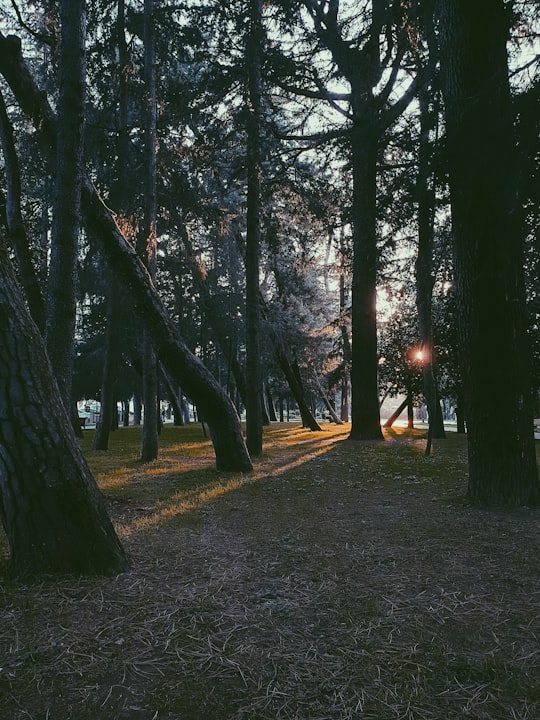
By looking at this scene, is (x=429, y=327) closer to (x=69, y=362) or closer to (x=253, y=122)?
(x=253, y=122)

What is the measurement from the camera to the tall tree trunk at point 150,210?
10375 millimetres

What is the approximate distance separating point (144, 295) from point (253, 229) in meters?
4.40

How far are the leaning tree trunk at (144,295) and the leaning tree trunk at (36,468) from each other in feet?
12.9

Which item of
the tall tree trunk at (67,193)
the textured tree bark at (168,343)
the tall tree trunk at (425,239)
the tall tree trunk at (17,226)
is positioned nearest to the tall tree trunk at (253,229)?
the textured tree bark at (168,343)

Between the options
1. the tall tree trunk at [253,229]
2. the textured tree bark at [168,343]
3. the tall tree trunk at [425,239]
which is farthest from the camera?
the tall tree trunk at [253,229]

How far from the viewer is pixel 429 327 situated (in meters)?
12.0

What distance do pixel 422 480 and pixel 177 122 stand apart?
358 inches

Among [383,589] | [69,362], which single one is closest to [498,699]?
[383,589]

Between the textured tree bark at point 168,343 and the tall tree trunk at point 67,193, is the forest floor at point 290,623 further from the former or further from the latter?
the textured tree bark at point 168,343

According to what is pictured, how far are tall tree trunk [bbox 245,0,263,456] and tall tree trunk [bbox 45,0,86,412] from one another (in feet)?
18.0

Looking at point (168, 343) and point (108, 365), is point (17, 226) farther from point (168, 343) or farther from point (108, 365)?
point (108, 365)

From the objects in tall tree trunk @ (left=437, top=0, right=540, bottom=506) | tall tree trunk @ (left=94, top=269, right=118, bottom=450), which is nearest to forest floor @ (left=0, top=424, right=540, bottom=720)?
tall tree trunk @ (left=437, top=0, right=540, bottom=506)

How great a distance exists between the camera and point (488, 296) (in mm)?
5520

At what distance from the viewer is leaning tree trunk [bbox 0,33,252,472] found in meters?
6.12
